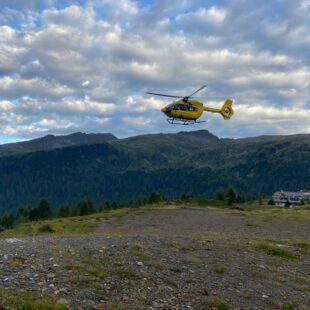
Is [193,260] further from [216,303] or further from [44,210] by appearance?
[44,210]

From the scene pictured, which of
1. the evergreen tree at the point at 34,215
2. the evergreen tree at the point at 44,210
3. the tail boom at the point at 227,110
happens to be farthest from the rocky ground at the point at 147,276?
the evergreen tree at the point at 34,215

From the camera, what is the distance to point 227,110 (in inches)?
3263

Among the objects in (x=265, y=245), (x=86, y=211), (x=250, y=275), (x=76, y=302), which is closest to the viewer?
(x=76, y=302)

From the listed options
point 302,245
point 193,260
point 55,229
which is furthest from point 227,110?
point 193,260

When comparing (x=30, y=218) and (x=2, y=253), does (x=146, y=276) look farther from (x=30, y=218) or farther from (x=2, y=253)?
(x=30, y=218)

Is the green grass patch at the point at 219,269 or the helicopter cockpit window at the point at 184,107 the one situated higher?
the helicopter cockpit window at the point at 184,107

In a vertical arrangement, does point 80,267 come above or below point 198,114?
below

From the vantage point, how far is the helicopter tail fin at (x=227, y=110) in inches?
3223

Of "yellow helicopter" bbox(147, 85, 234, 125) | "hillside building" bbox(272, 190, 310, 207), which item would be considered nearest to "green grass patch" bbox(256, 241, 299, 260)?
"yellow helicopter" bbox(147, 85, 234, 125)

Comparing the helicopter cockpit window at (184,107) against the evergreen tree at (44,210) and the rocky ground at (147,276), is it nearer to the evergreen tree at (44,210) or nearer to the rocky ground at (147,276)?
the rocky ground at (147,276)

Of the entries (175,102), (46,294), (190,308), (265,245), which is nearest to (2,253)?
(46,294)

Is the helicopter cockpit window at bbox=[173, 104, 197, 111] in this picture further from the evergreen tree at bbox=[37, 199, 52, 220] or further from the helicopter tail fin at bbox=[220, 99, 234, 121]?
the evergreen tree at bbox=[37, 199, 52, 220]

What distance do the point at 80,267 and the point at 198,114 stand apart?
5311cm

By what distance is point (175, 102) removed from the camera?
215 feet
